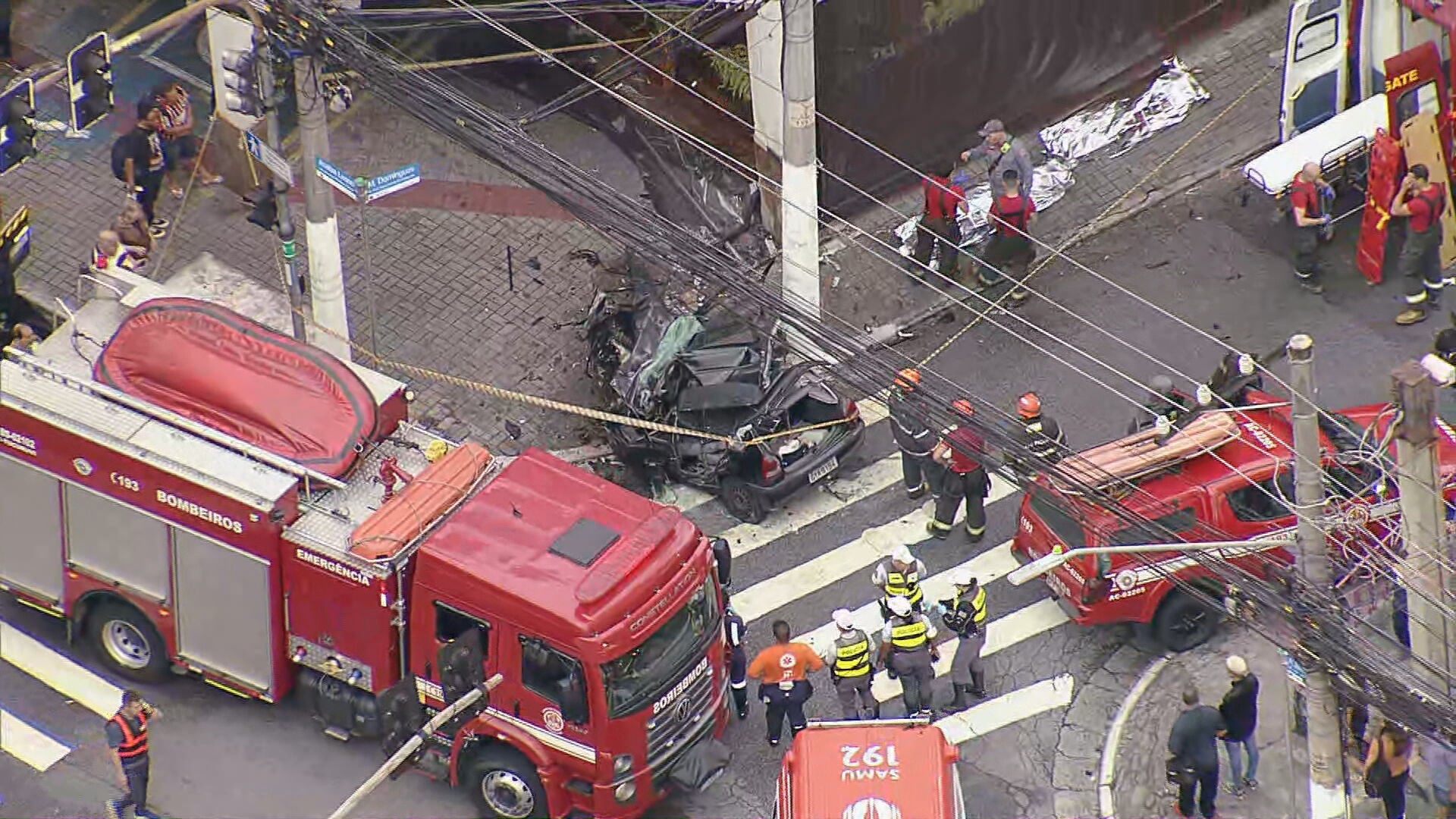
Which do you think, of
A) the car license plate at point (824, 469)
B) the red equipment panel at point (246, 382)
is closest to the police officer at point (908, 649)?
the car license plate at point (824, 469)

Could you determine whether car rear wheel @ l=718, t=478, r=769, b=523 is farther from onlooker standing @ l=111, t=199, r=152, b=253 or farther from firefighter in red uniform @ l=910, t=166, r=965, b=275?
onlooker standing @ l=111, t=199, r=152, b=253

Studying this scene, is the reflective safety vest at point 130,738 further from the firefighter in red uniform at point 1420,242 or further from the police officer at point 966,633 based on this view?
the firefighter in red uniform at point 1420,242

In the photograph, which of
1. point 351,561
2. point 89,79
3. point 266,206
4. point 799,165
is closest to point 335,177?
point 266,206

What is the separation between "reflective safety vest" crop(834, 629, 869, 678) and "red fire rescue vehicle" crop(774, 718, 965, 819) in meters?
1.18

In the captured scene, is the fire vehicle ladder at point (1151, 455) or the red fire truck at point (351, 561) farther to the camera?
the fire vehicle ladder at point (1151, 455)

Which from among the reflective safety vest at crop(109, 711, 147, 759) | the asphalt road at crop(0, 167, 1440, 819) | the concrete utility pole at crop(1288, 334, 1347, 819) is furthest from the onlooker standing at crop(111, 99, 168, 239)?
the concrete utility pole at crop(1288, 334, 1347, 819)

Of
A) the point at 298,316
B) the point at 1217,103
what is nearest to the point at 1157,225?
the point at 1217,103

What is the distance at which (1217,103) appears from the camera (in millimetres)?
30266

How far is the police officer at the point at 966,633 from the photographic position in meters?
22.2

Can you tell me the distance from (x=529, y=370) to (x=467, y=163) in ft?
12.1

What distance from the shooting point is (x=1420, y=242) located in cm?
2684

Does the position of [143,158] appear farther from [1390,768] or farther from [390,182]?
[1390,768]

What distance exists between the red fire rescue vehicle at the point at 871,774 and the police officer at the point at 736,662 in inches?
72.7

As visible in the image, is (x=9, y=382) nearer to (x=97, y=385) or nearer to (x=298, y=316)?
(x=97, y=385)
